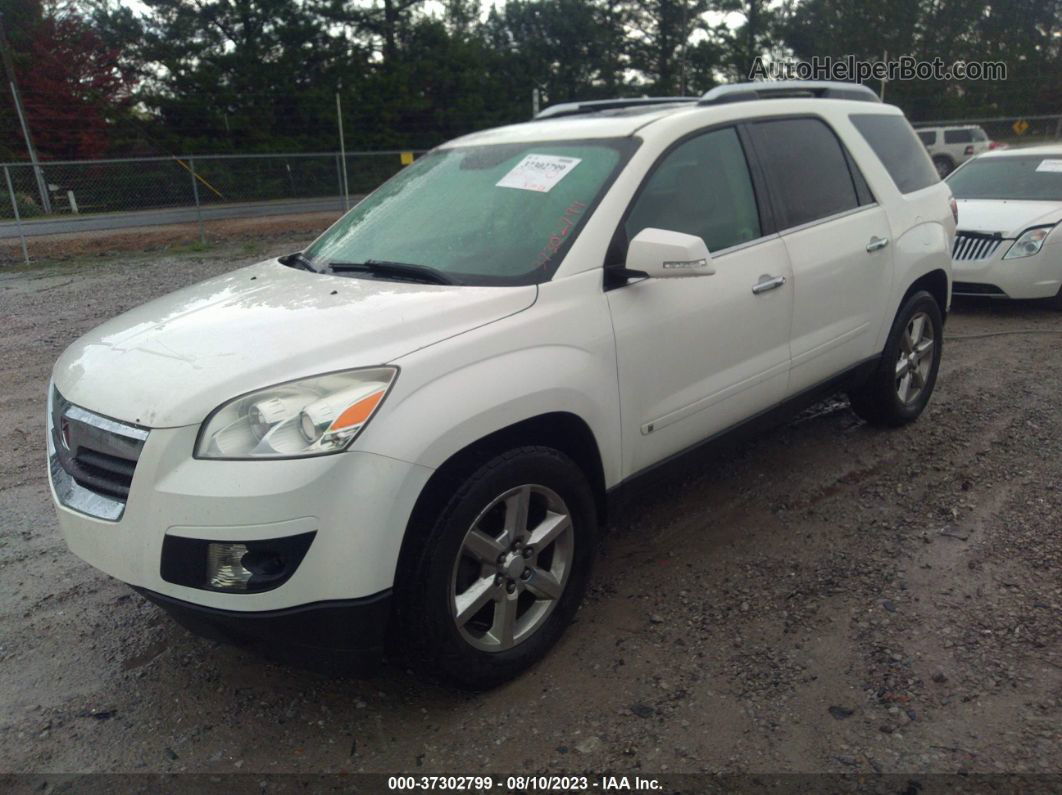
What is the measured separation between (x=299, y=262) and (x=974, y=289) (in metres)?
6.63

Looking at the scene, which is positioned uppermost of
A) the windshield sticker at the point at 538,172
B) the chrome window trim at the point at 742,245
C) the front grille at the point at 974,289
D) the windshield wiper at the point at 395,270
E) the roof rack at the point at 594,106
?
the roof rack at the point at 594,106

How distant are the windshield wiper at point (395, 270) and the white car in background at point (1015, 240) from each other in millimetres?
5905

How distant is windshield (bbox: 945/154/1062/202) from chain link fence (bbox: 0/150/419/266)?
1070 cm

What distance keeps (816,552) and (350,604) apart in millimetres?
2169

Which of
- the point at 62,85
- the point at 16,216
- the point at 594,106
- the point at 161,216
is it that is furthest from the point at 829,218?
the point at 62,85

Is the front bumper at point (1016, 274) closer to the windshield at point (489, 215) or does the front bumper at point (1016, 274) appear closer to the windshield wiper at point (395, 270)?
the windshield at point (489, 215)

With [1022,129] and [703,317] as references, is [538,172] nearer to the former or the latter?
[703,317]

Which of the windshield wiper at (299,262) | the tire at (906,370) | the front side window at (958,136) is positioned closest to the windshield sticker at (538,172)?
the windshield wiper at (299,262)

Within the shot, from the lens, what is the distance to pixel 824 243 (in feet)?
13.2

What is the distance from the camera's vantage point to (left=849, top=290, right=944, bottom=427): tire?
4.70 m

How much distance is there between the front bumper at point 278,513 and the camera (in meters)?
2.30

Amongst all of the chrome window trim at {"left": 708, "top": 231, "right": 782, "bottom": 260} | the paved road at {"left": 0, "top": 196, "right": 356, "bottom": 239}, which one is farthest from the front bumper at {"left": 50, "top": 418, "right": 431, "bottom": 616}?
the paved road at {"left": 0, "top": 196, "right": 356, "bottom": 239}

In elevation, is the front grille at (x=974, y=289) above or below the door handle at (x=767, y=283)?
below

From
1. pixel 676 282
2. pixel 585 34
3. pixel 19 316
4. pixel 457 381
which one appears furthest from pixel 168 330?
pixel 585 34
